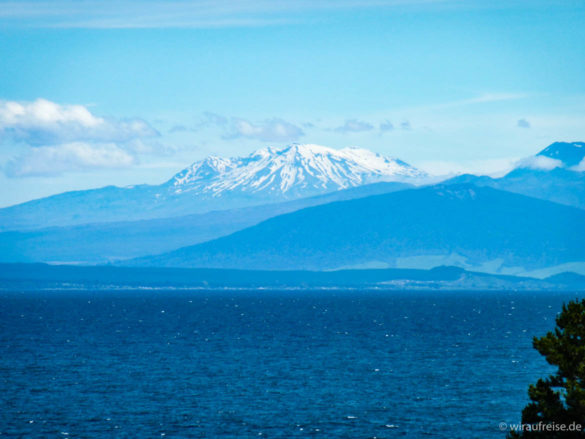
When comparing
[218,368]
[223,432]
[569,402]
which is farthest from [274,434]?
[218,368]

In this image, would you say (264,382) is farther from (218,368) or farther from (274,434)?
(274,434)

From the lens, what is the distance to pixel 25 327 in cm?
14488

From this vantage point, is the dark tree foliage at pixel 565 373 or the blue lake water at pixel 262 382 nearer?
the dark tree foliage at pixel 565 373

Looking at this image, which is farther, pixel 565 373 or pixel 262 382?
pixel 262 382

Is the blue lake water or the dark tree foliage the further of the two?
the blue lake water

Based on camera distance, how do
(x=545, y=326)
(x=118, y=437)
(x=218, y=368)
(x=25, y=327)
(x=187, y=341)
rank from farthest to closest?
1. (x=545, y=326)
2. (x=25, y=327)
3. (x=187, y=341)
4. (x=218, y=368)
5. (x=118, y=437)

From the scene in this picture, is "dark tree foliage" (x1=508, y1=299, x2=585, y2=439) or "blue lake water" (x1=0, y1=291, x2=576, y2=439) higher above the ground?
"dark tree foliage" (x1=508, y1=299, x2=585, y2=439)

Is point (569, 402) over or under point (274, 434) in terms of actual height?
over

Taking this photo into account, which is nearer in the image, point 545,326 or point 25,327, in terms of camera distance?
point 25,327

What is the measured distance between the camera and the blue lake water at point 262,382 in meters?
61.7

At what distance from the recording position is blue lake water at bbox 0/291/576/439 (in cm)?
6172

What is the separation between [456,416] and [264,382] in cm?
2051

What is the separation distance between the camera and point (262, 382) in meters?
79.9

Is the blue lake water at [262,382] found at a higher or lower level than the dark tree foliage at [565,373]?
lower
